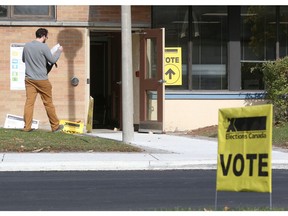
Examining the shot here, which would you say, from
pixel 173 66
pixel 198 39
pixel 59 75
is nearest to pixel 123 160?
pixel 59 75

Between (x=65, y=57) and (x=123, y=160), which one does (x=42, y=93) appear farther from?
(x=65, y=57)

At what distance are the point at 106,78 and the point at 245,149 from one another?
14.1 meters

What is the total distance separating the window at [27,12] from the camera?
17.7 m

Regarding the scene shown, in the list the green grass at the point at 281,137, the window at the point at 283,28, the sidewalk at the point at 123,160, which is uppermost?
the window at the point at 283,28

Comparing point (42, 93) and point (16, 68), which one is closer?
point (42, 93)

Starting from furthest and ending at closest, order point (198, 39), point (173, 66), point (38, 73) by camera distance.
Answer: point (198, 39) → point (173, 66) → point (38, 73)

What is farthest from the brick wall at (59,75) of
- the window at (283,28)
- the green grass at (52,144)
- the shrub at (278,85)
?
the window at (283,28)

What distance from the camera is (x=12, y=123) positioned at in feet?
55.4

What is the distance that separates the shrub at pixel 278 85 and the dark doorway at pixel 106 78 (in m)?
3.66

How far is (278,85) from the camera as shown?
58.3ft

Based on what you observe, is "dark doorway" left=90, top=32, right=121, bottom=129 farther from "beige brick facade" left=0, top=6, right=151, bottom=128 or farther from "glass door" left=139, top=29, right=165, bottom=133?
"beige brick facade" left=0, top=6, right=151, bottom=128

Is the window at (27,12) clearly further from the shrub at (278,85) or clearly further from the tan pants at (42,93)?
the shrub at (278,85)

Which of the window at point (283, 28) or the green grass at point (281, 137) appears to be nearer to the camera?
the green grass at point (281, 137)
